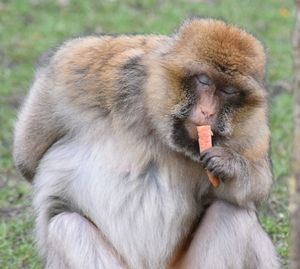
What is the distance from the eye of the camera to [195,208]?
19.0 feet

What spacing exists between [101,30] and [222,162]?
602 centimetres

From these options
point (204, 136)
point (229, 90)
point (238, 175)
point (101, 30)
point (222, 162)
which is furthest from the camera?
point (101, 30)

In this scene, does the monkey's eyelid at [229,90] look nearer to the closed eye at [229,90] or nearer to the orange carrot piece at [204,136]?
the closed eye at [229,90]

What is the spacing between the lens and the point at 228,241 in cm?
566

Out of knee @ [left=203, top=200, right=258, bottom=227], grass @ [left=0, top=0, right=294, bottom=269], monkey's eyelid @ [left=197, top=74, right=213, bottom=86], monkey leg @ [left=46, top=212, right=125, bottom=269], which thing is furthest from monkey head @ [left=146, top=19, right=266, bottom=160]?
grass @ [left=0, top=0, right=294, bottom=269]

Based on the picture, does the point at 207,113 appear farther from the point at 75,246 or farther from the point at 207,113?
the point at 75,246

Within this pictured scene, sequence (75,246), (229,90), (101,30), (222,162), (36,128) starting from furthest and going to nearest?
(101,30)
(36,128)
(75,246)
(222,162)
(229,90)

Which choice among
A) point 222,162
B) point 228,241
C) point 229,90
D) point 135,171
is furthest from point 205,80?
point 228,241

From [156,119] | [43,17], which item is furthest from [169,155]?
[43,17]

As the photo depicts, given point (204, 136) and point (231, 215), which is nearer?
point (204, 136)

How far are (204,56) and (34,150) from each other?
1.31 meters

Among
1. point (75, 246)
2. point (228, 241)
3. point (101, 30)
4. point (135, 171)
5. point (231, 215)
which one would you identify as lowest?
point (101, 30)

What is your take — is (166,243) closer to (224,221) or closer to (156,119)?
(224,221)

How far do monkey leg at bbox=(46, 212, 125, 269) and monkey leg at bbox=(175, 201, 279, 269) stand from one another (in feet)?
1.46
